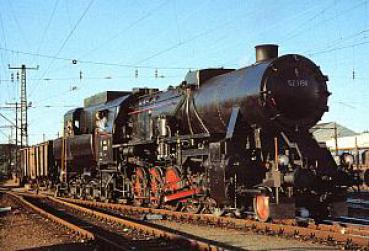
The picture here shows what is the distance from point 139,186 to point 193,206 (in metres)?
3.71

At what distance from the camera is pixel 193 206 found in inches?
607

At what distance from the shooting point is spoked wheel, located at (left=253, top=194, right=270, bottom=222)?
11.6 meters

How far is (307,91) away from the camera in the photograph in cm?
1255

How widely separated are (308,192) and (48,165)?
74.7ft

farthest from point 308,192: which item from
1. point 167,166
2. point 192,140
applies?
point 167,166

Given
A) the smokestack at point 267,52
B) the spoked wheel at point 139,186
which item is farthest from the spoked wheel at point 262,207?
the spoked wheel at point 139,186

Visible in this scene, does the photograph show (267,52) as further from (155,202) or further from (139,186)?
(139,186)

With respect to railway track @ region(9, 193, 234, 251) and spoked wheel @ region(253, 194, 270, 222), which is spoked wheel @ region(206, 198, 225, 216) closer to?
spoked wheel @ region(253, 194, 270, 222)

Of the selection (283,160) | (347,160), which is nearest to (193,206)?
(283,160)

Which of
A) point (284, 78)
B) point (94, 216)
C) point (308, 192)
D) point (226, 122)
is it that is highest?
point (284, 78)

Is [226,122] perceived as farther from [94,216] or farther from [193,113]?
[94,216]

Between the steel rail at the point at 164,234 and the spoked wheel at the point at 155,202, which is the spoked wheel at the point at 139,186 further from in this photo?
the steel rail at the point at 164,234

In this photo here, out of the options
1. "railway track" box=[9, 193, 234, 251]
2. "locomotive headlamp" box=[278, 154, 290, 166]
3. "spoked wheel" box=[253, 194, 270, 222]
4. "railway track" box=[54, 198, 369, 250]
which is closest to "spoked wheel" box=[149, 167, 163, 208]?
"railway track" box=[54, 198, 369, 250]

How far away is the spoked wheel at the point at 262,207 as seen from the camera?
11591 millimetres
